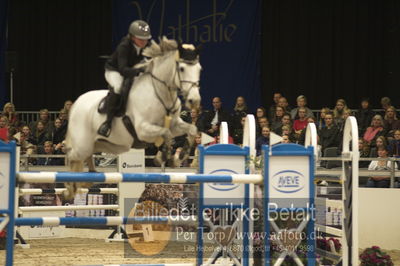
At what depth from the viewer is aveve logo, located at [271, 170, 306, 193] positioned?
5.40 metres

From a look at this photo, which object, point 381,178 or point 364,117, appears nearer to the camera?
point 381,178

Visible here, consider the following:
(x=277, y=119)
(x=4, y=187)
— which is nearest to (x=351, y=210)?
(x=4, y=187)

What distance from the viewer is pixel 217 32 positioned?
45.2 ft

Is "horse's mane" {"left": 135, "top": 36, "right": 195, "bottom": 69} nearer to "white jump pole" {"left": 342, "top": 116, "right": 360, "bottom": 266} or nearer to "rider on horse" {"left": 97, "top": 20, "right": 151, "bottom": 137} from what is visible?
"rider on horse" {"left": 97, "top": 20, "right": 151, "bottom": 137}

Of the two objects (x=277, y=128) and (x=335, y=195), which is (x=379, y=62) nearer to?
(x=277, y=128)

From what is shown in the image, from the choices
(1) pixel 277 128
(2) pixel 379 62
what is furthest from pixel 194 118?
(2) pixel 379 62

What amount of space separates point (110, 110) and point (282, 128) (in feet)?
15.9

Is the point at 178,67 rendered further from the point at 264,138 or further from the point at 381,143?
the point at 381,143

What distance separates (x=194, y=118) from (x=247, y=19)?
10.8ft

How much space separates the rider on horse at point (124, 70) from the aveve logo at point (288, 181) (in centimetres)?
128

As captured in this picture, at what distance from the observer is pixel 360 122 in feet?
36.4

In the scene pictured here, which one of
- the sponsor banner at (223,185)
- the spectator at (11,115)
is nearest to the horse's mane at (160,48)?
the sponsor banner at (223,185)

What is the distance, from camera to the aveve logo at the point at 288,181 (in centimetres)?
540

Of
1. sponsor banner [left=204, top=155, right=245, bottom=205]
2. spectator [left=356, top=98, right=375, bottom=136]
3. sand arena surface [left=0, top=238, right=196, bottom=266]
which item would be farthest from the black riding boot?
spectator [left=356, top=98, right=375, bottom=136]
